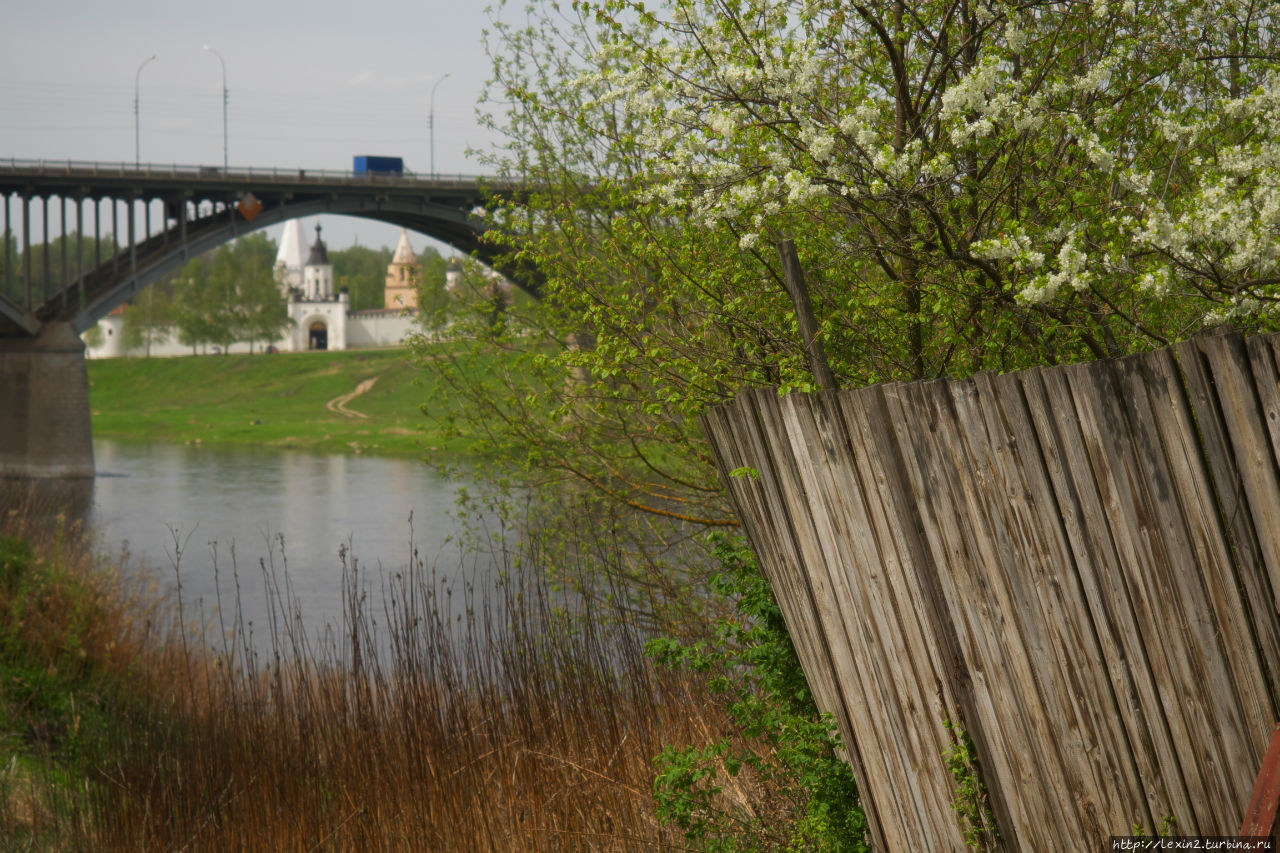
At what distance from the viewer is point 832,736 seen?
3.42 metres

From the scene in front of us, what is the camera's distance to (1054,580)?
2.67 m

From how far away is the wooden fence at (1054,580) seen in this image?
2.44 m

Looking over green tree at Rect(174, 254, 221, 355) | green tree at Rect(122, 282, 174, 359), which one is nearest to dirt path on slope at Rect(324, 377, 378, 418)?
green tree at Rect(174, 254, 221, 355)

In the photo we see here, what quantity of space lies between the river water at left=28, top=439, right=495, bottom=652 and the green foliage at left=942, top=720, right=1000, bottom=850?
32.4 feet

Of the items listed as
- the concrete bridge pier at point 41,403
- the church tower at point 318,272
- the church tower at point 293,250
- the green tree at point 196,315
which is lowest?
the concrete bridge pier at point 41,403

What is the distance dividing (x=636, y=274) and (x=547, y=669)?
86.0 inches

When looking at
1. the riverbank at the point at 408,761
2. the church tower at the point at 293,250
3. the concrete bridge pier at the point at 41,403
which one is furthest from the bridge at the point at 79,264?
the church tower at the point at 293,250

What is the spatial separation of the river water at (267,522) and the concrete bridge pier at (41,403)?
4.80 feet

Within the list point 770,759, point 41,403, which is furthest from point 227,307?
point 770,759

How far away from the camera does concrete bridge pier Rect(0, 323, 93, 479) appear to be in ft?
113

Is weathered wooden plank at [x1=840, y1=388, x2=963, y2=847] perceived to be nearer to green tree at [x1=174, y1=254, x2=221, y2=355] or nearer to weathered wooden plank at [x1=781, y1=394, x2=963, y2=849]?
weathered wooden plank at [x1=781, y1=394, x2=963, y2=849]

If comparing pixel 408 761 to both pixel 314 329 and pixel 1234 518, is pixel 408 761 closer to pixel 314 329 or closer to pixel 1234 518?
pixel 1234 518

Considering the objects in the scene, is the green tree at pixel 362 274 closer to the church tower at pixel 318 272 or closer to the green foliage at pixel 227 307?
the church tower at pixel 318 272

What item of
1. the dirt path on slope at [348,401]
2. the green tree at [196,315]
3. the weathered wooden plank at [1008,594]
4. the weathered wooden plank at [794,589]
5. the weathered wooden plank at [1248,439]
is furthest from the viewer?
the green tree at [196,315]
